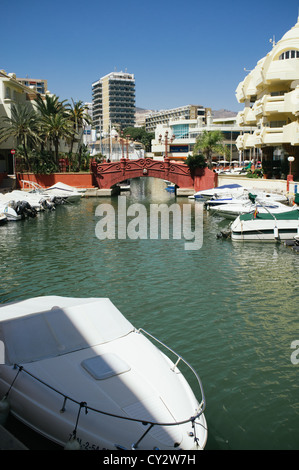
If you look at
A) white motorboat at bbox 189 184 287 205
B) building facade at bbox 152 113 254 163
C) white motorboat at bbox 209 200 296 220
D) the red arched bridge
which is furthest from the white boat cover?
building facade at bbox 152 113 254 163

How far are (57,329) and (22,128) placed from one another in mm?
54058

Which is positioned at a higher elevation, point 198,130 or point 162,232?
point 198,130

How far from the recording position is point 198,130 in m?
132

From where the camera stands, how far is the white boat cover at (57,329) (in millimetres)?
10227

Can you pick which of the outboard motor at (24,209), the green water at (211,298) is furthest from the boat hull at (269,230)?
the outboard motor at (24,209)

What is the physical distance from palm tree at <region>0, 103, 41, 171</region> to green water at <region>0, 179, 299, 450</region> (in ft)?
94.0

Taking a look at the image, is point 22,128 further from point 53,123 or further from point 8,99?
point 8,99

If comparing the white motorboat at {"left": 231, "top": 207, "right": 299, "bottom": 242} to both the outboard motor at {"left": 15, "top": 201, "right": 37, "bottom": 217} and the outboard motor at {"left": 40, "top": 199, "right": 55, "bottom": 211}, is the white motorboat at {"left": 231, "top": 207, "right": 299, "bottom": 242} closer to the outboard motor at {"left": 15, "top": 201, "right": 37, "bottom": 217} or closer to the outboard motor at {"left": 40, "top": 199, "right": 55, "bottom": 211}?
the outboard motor at {"left": 15, "top": 201, "right": 37, "bottom": 217}

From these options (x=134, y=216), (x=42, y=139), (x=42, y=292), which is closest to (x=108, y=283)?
(x=42, y=292)

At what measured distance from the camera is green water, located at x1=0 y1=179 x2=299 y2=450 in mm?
→ 10844

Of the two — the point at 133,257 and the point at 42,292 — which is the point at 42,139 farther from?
the point at 42,292

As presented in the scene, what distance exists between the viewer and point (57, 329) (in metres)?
10.8

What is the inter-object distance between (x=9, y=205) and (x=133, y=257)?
20.2 metres

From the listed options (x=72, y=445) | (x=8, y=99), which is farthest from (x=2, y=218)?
(x=72, y=445)
